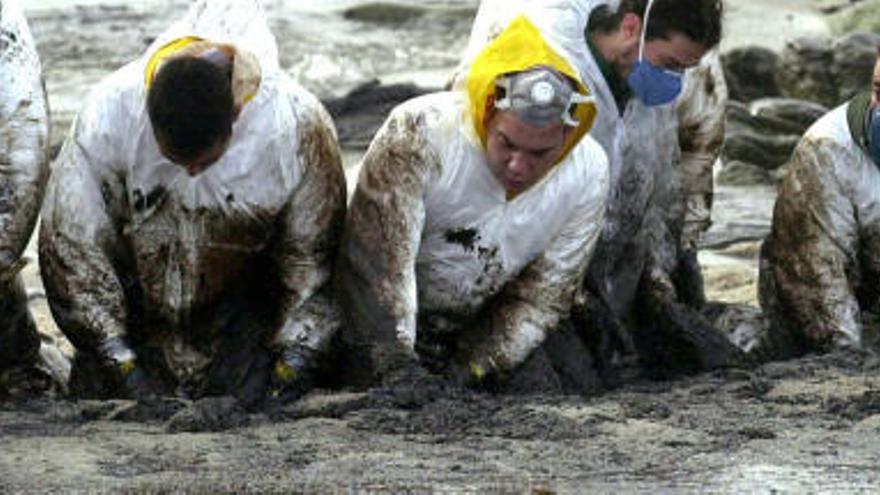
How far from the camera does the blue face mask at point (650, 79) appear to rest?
9103 millimetres

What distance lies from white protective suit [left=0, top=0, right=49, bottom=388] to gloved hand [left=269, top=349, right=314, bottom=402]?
0.89m

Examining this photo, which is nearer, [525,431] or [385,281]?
[525,431]

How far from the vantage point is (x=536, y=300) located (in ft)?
28.7

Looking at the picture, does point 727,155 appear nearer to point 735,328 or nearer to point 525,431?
point 735,328

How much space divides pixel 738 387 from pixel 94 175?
2210 millimetres

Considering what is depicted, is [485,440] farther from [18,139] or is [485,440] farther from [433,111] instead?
[18,139]

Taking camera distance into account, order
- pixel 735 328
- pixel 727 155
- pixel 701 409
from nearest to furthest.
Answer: pixel 701 409
pixel 735 328
pixel 727 155

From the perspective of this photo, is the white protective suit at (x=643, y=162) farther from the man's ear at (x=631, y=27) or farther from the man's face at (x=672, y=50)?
the man's face at (x=672, y=50)

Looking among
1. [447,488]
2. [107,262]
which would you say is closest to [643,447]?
[447,488]

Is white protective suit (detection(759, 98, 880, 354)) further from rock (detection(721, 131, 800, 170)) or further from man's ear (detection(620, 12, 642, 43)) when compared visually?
rock (detection(721, 131, 800, 170))

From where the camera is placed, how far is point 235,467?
7051 mm

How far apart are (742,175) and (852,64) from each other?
2.06 m

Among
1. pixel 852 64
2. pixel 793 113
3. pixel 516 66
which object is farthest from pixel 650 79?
pixel 852 64

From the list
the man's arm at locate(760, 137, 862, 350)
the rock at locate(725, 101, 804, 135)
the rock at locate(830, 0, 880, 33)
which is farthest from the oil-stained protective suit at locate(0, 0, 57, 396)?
the rock at locate(830, 0, 880, 33)
